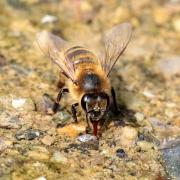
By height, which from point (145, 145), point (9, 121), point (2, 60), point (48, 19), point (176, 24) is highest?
point (48, 19)

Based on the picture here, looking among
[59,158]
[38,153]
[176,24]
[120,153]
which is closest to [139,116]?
[120,153]

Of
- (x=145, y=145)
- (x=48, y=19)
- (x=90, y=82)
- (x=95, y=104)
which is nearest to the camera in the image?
(x=95, y=104)

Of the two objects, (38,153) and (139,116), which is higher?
(139,116)

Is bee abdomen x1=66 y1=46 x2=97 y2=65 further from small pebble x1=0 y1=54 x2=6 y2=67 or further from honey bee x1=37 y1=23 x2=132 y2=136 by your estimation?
small pebble x1=0 y1=54 x2=6 y2=67

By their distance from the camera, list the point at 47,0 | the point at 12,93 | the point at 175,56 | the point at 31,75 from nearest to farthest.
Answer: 1. the point at 12,93
2. the point at 31,75
3. the point at 175,56
4. the point at 47,0

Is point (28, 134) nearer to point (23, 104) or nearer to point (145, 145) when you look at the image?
point (23, 104)

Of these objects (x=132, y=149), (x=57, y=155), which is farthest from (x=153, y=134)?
(x=57, y=155)

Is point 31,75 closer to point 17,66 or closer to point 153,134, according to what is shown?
point 17,66
